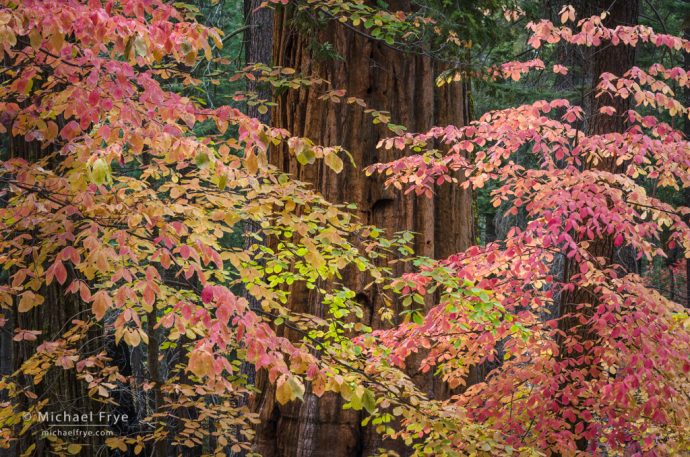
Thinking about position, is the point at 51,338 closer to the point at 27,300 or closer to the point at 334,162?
the point at 27,300

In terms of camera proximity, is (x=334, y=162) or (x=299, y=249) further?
(x=299, y=249)

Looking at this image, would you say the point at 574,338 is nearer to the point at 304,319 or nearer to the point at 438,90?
the point at 304,319

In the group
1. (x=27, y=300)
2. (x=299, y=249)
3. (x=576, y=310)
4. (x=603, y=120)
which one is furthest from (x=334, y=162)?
(x=603, y=120)

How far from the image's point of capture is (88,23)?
2611mm

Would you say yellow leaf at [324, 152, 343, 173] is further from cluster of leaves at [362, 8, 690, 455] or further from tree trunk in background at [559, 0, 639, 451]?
tree trunk in background at [559, 0, 639, 451]

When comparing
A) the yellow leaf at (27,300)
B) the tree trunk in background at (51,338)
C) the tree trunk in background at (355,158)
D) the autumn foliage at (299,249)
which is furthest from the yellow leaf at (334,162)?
the tree trunk in background at (51,338)

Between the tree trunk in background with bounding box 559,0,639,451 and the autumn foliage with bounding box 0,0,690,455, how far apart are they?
0.03 meters

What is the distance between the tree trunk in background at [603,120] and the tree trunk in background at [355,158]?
1364 mm

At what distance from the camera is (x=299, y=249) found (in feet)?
13.9

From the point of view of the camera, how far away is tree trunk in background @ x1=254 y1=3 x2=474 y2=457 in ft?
17.8

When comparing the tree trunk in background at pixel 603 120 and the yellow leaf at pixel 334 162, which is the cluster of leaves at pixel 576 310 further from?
the yellow leaf at pixel 334 162

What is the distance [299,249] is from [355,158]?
1699 mm

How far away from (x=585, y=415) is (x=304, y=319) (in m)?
2.05

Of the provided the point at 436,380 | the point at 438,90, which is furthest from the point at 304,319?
the point at 438,90
